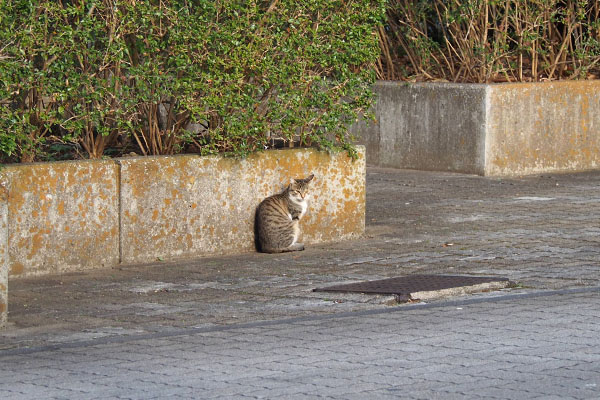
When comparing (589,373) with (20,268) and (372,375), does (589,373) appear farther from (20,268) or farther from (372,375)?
(20,268)

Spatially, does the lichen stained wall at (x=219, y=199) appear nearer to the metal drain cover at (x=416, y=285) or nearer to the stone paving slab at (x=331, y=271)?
the stone paving slab at (x=331, y=271)

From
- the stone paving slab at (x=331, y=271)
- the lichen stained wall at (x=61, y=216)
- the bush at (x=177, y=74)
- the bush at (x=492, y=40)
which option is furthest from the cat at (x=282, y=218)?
the bush at (x=492, y=40)

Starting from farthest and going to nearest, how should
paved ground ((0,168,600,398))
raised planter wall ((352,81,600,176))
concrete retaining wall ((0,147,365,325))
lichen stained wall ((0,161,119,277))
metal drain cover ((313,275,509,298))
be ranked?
raised planter wall ((352,81,600,176)) < concrete retaining wall ((0,147,365,325)) < lichen stained wall ((0,161,119,277)) < metal drain cover ((313,275,509,298)) < paved ground ((0,168,600,398))

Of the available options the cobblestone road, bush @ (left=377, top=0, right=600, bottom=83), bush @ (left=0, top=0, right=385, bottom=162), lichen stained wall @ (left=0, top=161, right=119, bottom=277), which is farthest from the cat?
bush @ (left=377, top=0, right=600, bottom=83)

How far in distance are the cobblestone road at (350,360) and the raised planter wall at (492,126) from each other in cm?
763

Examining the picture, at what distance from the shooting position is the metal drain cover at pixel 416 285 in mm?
8328

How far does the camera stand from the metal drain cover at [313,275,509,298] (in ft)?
27.3

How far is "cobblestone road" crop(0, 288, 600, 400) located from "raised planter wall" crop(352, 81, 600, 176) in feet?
25.0

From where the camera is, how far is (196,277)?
9.24 m

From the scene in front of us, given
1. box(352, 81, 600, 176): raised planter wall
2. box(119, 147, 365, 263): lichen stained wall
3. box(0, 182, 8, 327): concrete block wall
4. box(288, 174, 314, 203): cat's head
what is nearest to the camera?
box(0, 182, 8, 327): concrete block wall

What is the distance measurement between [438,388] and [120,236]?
448 cm

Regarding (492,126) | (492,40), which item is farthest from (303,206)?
(492,40)

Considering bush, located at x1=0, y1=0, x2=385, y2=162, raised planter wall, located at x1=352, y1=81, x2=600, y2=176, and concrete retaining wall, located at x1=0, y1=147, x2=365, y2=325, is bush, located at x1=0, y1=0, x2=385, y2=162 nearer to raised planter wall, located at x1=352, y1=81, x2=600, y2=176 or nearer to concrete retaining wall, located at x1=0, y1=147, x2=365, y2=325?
concrete retaining wall, located at x1=0, y1=147, x2=365, y2=325

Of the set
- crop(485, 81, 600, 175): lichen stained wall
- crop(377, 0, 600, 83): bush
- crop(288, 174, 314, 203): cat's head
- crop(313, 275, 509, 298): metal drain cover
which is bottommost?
crop(313, 275, 509, 298): metal drain cover
